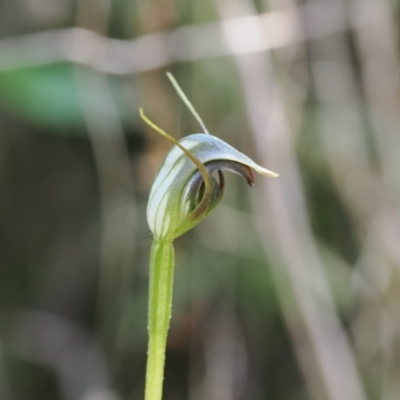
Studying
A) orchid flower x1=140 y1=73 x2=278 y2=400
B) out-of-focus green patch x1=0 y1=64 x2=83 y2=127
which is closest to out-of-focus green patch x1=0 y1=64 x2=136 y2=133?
out-of-focus green patch x1=0 y1=64 x2=83 y2=127

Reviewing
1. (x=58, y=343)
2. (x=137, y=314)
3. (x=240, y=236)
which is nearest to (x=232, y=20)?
(x=240, y=236)

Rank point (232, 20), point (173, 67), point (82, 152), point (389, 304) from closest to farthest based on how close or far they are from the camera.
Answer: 1. point (232, 20)
2. point (389, 304)
3. point (173, 67)
4. point (82, 152)

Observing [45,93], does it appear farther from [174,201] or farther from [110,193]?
[174,201]

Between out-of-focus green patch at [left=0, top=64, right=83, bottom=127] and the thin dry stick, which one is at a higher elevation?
out-of-focus green patch at [left=0, top=64, right=83, bottom=127]

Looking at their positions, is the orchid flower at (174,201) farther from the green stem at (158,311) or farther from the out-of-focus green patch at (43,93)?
the out-of-focus green patch at (43,93)

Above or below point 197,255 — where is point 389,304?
below

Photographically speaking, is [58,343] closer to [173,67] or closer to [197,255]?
[197,255]

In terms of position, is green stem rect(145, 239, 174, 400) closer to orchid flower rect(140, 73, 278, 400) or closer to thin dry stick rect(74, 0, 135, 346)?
orchid flower rect(140, 73, 278, 400)

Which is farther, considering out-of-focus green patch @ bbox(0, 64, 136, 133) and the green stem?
out-of-focus green patch @ bbox(0, 64, 136, 133)
